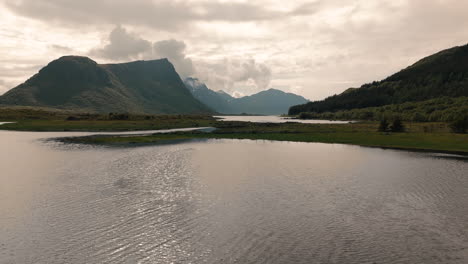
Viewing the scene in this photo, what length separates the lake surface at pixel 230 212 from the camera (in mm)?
22500

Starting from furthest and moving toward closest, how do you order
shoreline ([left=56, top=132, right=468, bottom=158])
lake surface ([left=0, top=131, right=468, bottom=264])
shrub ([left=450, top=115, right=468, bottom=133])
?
1. shrub ([left=450, top=115, right=468, bottom=133])
2. shoreline ([left=56, top=132, right=468, bottom=158])
3. lake surface ([left=0, top=131, right=468, bottom=264])

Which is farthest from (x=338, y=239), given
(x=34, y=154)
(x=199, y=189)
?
(x=34, y=154)

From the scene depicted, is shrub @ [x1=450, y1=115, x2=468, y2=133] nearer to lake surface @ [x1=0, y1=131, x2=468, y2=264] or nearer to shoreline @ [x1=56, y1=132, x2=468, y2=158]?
shoreline @ [x1=56, y1=132, x2=468, y2=158]

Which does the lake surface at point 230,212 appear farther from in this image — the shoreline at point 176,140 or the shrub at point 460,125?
the shrub at point 460,125

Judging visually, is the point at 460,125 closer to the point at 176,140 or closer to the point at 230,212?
the point at 176,140

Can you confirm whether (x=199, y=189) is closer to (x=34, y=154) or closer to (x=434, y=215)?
(x=434, y=215)

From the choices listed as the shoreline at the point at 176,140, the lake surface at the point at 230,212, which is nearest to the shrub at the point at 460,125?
the shoreline at the point at 176,140

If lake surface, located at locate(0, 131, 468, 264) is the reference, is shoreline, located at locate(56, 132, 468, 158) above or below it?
above

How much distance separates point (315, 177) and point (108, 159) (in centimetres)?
3969

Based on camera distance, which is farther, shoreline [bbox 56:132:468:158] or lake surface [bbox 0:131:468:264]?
shoreline [bbox 56:132:468:158]

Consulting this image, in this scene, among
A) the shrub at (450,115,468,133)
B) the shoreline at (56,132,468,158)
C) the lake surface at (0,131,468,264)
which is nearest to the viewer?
the lake surface at (0,131,468,264)

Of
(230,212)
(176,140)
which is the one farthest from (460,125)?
(230,212)

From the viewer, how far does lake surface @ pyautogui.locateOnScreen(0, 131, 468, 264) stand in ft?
73.8

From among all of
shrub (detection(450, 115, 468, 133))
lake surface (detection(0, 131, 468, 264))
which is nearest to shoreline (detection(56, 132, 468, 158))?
lake surface (detection(0, 131, 468, 264))
